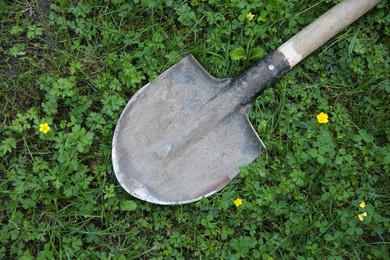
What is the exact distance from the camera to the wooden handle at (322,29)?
9.93ft

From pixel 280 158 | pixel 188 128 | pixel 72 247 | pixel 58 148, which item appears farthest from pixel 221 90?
pixel 72 247

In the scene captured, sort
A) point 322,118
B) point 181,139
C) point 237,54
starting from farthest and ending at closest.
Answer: point 237,54
point 322,118
point 181,139

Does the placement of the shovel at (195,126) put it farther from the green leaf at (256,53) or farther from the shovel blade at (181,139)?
the green leaf at (256,53)

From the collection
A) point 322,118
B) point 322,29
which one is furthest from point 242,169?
point 322,29

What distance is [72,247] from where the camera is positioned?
299 cm

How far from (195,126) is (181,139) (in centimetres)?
12

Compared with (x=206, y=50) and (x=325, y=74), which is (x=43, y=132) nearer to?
(x=206, y=50)

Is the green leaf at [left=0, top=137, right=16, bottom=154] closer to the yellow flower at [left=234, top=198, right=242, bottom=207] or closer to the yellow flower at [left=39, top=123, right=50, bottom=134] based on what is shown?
the yellow flower at [left=39, top=123, right=50, bottom=134]

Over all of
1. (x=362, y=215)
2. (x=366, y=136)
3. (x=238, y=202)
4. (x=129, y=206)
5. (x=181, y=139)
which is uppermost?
(x=181, y=139)

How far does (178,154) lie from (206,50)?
2.47 ft

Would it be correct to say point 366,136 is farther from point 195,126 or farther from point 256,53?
point 195,126

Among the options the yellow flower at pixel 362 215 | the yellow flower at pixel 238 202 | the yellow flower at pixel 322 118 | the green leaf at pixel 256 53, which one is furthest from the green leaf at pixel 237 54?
the yellow flower at pixel 362 215

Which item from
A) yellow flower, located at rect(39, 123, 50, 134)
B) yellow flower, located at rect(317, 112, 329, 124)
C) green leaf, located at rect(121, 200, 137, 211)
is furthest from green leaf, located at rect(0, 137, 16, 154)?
yellow flower, located at rect(317, 112, 329, 124)

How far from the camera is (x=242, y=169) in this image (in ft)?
9.98
